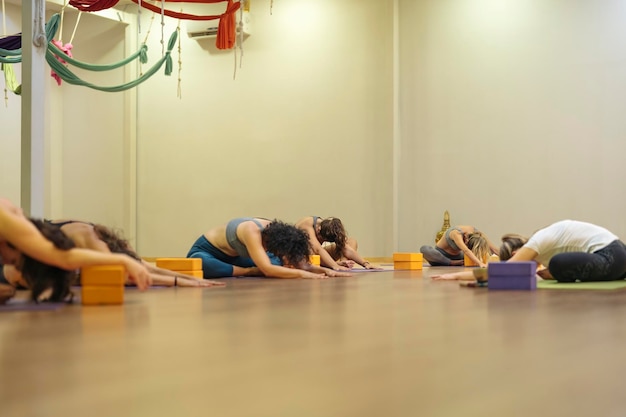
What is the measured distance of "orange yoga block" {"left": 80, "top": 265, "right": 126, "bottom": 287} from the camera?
3455 mm

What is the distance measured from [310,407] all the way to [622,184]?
391 inches

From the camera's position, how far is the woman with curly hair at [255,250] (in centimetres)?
571

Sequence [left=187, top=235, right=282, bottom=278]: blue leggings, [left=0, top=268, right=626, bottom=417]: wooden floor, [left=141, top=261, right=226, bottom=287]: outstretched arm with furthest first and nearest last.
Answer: [left=187, top=235, right=282, bottom=278]: blue leggings → [left=141, top=261, right=226, bottom=287]: outstretched arm → [left=0, top=268, right=626, bottom=417]: wooden floor

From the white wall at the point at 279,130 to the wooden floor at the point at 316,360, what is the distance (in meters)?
8.66

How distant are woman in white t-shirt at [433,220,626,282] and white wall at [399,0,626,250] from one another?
18.6 feet

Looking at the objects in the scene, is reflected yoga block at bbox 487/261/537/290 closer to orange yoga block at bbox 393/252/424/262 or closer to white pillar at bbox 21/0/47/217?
white pillar at bbox 21/0/47/217

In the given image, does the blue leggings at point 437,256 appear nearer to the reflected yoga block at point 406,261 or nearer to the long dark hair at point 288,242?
the reflected yoga block at point 406,261

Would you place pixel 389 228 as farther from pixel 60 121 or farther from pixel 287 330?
pixel 287 330

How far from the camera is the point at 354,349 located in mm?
2166

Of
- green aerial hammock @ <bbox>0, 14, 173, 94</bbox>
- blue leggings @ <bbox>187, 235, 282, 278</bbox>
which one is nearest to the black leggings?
blue leggings @ <bbox>187, 235, 282, 278</bbox>

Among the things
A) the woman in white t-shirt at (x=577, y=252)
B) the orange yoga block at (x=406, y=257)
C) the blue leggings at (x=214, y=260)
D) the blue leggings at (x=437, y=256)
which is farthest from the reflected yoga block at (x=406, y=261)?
the woman in white t-shirt at (x=577, y=252)

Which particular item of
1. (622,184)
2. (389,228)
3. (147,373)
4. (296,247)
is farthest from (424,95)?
(147,373)

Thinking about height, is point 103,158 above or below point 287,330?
above

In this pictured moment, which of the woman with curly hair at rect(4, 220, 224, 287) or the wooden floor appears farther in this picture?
the woman with curly hair at rect(4, 220, 224, 287)
